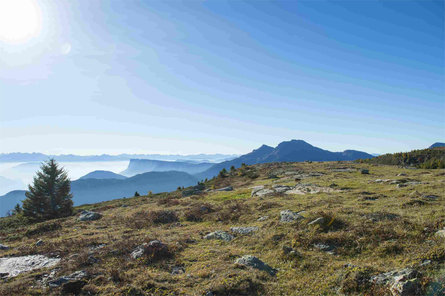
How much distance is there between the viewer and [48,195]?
3838cm

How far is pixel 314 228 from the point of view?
12891 millimetres

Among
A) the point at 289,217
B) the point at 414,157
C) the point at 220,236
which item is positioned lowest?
the point at 220,236

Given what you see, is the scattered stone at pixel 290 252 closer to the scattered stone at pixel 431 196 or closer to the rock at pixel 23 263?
the rock at pixel 23 263

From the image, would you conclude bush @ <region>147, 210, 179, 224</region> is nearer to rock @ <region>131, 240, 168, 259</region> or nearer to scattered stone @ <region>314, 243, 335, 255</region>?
rock @ <region>131, 240, 168, 259</region>

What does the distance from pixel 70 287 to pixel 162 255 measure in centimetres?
401

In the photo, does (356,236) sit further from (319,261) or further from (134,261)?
(134,261)

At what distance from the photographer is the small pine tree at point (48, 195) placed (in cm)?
3738

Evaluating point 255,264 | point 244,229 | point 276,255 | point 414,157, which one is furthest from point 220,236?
point 414,157

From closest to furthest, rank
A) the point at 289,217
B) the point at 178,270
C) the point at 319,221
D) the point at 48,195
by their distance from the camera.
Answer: the point at 178,270 < the point at 319,221 < the point at 289,217 < the point at 48,195

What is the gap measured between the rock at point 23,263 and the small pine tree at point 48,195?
29.2 metres

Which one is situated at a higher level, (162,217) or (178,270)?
(178,270)

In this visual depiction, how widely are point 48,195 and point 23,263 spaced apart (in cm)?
3218

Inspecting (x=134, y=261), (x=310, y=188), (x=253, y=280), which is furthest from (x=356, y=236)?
(x=310, y=188)

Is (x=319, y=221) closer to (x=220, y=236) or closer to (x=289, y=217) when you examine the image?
(x=289, y=217)
